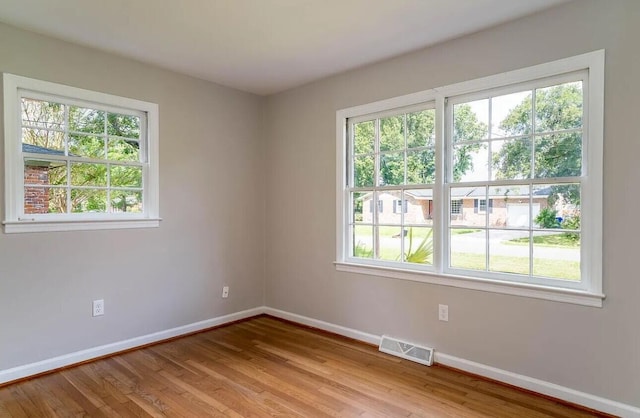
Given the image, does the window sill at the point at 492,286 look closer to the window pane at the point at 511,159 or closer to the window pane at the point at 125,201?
the window pane at the point at 511,159

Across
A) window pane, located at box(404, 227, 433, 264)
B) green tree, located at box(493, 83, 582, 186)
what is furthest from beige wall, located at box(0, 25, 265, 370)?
green tree, located at box(493, 83, 582, 186)

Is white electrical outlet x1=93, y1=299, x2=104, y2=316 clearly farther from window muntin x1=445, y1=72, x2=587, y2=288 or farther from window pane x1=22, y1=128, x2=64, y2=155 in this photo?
window muntin x1=445, y1=72, x2=587, y2=288

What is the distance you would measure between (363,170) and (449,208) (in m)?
0.93

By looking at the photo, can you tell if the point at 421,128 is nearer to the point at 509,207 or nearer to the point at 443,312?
the point at 509,207

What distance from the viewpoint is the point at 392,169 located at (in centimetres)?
331

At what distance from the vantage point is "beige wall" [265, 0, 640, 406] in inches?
85.4

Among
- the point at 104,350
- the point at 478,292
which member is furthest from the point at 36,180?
the point at 478,292

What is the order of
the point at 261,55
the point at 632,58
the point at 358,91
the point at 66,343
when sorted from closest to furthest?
1. the point at 632,58
2. the point at 66,343
3. the point at 261,55
4. the point at 358,91

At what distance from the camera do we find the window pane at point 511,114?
8.43 ft

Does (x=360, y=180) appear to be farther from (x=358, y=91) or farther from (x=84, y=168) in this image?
(x=84, y=168)

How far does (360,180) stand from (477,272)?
1342 mm

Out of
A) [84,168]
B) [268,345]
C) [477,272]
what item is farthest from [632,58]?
[84,168]

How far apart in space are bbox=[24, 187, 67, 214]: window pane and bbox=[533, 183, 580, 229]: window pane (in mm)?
3567

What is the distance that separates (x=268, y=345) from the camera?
336 cm
